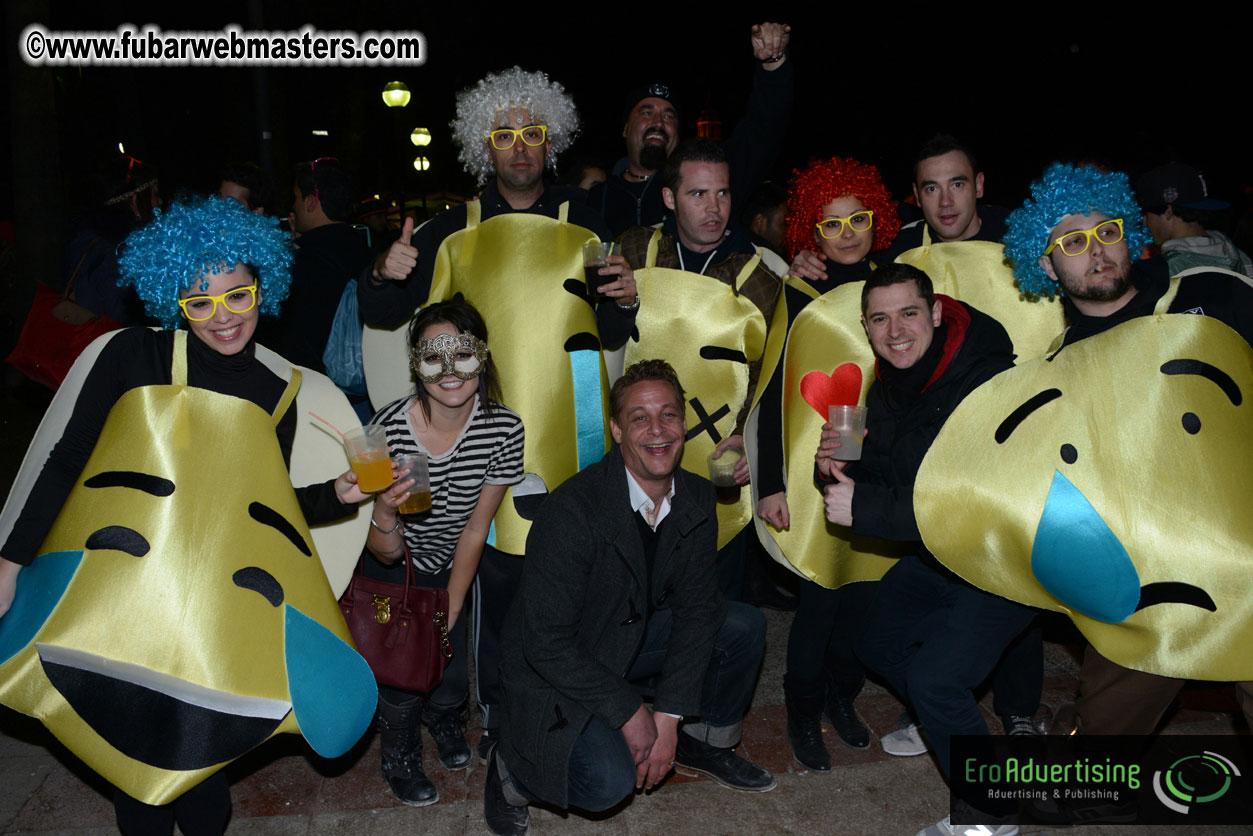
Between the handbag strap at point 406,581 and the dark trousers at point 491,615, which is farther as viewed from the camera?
the dark trousers at point 491,615

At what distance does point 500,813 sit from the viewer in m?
3.15

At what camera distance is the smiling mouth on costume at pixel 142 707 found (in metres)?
2.49

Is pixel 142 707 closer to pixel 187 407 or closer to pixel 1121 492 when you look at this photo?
pixel 187 407

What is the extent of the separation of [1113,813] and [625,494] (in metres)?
1.93

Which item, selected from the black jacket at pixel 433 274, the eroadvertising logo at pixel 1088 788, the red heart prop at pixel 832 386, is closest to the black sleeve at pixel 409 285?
the black jacket at pixel 433 274

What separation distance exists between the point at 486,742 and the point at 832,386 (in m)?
1.89

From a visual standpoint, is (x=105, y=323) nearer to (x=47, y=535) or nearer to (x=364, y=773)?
(x=47, y=535)

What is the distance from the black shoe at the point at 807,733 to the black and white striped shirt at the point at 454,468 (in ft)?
4.54

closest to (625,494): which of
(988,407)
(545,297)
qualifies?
(545,297)

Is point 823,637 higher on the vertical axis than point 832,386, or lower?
lower

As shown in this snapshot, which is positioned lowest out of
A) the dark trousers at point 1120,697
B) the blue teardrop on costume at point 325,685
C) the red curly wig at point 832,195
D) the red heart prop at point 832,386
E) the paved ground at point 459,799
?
the paved ground at point 459,799

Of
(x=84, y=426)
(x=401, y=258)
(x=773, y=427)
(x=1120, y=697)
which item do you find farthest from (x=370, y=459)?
(x=1120, y=697)

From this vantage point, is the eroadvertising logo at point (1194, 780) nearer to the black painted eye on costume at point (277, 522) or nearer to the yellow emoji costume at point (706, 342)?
the yellow emoji costume at point (706, 342)

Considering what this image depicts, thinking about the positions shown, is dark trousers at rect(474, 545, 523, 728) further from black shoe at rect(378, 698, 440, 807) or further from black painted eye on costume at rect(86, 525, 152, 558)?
black painted eye on costume at rect(86, 525, 152, 558)
